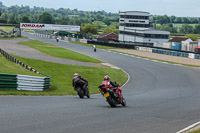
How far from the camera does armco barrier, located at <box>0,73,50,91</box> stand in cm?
1979

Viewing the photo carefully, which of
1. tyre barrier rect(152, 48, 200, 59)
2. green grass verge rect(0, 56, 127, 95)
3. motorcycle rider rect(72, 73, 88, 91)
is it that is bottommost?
tyre barrier rect(152, 48, 200, 59)

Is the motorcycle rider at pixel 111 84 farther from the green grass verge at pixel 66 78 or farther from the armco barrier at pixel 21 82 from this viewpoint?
the armco barrier at pixel 21 82

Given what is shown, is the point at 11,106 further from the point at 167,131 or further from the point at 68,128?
the point at 167,131

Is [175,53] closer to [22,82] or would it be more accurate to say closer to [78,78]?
[22,82]

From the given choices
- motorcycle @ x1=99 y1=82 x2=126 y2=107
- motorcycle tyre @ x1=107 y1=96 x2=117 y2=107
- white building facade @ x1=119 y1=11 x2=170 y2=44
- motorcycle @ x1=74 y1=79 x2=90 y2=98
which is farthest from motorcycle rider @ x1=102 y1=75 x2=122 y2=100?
white building facade @ x1=119 y1=11 x2=170 y2=44

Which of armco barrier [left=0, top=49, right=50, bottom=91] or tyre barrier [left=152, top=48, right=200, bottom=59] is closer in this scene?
armco barrier [left=0, top=49, right=50, bottom=91]

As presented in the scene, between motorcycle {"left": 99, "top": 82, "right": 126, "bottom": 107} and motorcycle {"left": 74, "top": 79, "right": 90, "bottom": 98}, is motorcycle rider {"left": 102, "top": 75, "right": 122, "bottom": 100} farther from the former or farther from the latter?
motorcycle {"left": 74, "top": 79, "right": 90, "bottom": 98}

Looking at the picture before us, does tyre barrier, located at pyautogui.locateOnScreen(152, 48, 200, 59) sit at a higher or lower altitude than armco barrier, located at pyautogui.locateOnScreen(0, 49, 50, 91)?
lower

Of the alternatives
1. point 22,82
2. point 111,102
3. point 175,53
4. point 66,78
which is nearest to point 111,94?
point 111,102

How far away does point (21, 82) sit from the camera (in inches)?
806

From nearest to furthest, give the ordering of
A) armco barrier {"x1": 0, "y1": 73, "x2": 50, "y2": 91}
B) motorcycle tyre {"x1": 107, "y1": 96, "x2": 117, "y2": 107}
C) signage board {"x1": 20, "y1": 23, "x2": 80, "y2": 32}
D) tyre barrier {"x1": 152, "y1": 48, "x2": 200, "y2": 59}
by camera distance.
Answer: motorcycle tyre {"x1": 107, "y1": 96, "x2": 117, "y2": 107} → armco barrier {"x1": 0, "y1": 73, "x2": 50, "y2": 91} → tyre barrier {"x1": 152, "y1": 48, "x2": 200, "y2": 59} → signage board {"x1": 20, "y1": 23, "x2": 80, "y2": 32}

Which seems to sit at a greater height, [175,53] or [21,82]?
[21,82]

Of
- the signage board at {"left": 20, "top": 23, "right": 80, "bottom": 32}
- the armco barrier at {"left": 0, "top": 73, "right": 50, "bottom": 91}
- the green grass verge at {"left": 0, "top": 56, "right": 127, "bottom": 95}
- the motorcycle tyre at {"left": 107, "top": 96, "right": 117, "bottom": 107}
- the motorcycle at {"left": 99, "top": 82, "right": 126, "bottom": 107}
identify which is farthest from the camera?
the signage board at {"left": 20, "top": 23, "right": 80, "bottom": 32}

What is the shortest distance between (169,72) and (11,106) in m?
30.8
